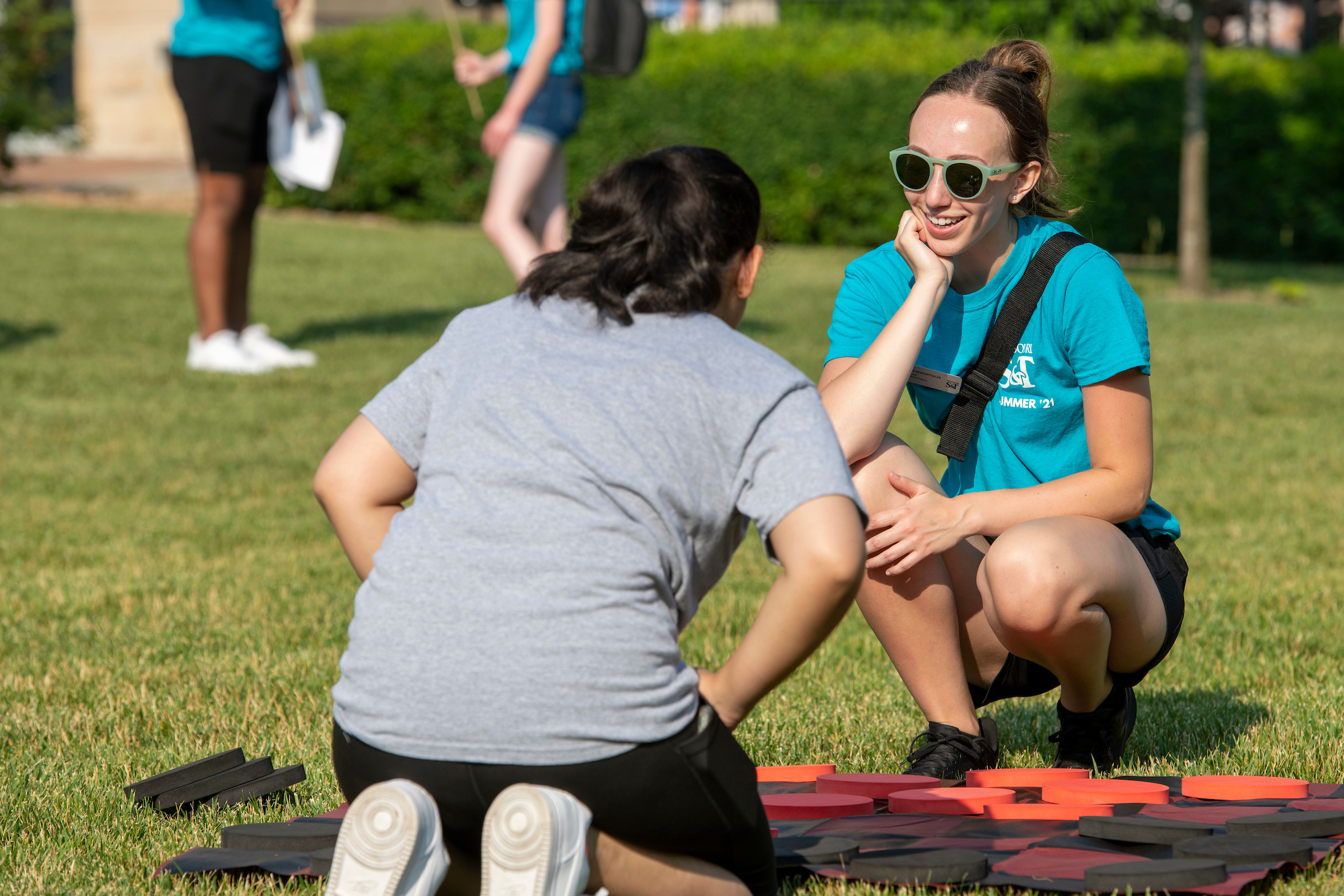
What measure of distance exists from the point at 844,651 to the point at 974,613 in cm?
108

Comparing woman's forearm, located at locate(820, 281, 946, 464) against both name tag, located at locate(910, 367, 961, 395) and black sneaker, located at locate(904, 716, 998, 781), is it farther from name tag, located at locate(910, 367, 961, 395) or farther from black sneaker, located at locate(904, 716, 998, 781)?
black sneaker, located at locate(904, 716, 998, 781)

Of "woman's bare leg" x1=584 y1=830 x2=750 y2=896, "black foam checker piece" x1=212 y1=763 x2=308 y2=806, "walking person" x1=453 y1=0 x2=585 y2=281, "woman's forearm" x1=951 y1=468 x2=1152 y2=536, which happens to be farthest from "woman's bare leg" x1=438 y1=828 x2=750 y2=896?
"walking person" x1=453 y1=0 x2=585 y2=281

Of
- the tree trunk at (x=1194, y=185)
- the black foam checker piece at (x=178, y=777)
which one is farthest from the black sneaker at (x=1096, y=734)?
the tree trunk at (x=1194, y=185)

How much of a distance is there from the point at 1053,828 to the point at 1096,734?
1.50 feet

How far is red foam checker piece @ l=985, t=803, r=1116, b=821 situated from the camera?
2.67m

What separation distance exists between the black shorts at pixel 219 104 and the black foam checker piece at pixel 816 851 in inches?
249

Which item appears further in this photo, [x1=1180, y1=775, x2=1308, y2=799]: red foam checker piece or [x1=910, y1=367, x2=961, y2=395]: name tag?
[x1=910, y1=367, x2=961, y2=395]: name tag

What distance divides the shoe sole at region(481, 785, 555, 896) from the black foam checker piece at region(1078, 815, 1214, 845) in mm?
1051

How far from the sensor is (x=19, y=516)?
17.6ft

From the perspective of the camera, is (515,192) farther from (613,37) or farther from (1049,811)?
(1049,811)

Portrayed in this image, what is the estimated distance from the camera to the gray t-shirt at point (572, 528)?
1936mm

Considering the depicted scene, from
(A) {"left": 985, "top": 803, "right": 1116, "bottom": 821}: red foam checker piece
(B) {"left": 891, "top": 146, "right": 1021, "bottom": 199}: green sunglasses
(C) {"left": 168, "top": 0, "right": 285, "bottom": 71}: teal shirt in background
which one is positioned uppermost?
(B) {"left": 891, "top": 146, "right": 1021, "bottom": 199}: green sunglasses

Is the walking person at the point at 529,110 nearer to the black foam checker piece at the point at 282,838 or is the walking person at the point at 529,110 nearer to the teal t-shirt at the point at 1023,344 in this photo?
the teal t-shirt at the point at 1023,344

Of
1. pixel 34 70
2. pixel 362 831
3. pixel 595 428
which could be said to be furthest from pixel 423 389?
pixel 34 70
